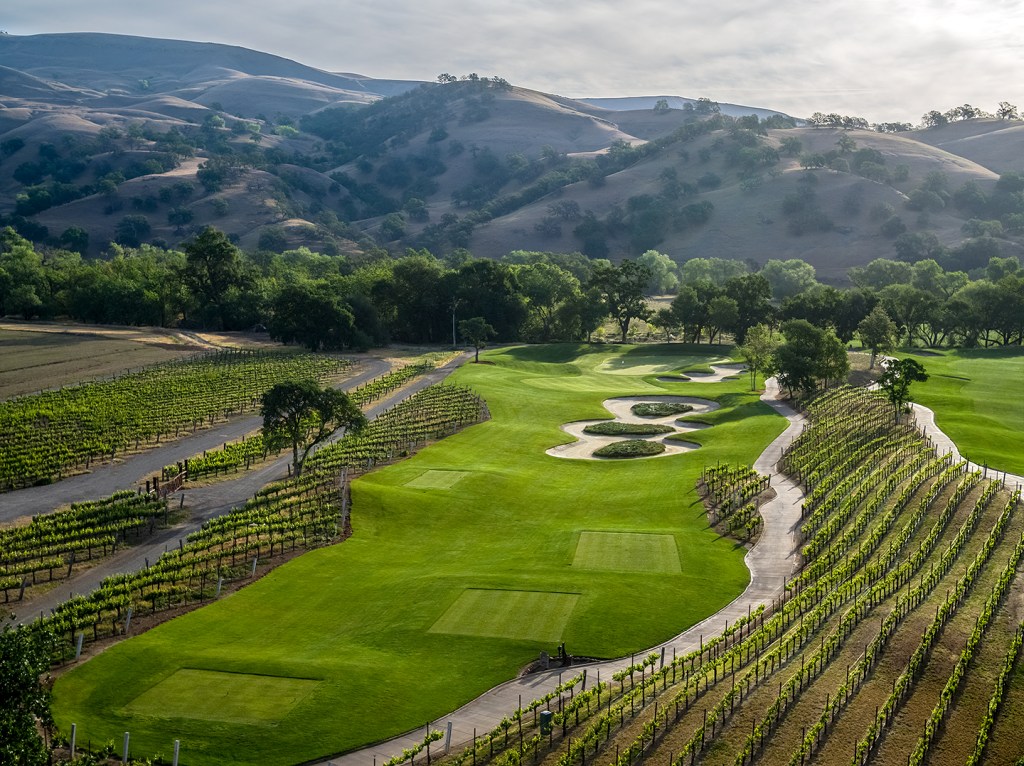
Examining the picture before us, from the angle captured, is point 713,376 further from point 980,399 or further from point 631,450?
point 631,450

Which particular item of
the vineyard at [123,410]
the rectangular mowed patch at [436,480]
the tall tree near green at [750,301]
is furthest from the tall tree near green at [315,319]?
the rectangular mowed patch at [436,480]

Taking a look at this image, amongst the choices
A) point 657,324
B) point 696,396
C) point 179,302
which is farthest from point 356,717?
point 179,302

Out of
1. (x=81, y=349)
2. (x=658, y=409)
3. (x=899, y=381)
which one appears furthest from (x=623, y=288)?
(x=81, y=349)

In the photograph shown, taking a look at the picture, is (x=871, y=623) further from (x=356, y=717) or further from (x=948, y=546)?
(x=356, y=717)

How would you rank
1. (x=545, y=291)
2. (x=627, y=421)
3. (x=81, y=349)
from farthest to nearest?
1. (x=545, y=291)
2. (x=81, y=349)
3. (x=627, y=421)

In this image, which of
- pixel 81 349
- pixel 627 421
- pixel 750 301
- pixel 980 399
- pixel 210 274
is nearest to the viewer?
pixel 627 421

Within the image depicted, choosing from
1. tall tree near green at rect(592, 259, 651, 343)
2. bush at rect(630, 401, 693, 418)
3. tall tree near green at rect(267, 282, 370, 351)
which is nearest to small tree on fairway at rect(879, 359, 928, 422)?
bush at rect(630, 401, 693, 418)

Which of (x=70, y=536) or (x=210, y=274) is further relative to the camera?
(x=210, y=274)
